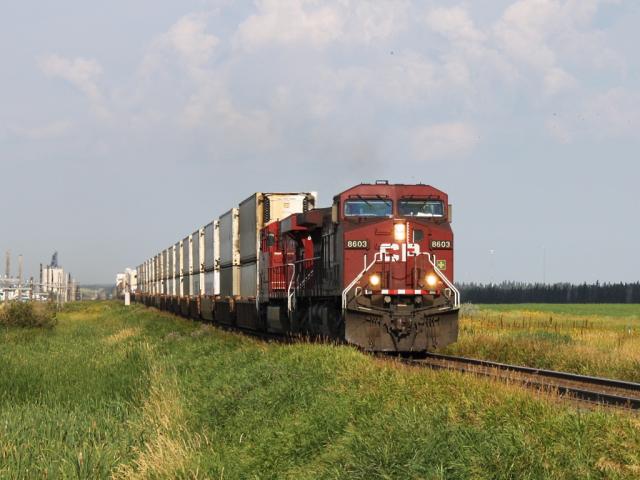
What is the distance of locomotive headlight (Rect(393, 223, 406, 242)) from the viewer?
1942 cm

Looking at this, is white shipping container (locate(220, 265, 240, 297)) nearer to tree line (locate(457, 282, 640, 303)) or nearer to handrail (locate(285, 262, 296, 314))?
handrail (locate(285, 262, 296, 314))

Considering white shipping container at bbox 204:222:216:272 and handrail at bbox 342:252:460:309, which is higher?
white shipping container at bbox 204:222:216:272

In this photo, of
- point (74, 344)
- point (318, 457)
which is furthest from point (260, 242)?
point (318, 457)

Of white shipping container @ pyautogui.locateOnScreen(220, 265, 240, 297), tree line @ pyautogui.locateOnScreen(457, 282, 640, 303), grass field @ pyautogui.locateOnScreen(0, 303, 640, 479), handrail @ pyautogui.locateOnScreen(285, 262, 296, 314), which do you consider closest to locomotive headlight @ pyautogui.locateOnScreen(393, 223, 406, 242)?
grass field @ pyautogui.locateOnScreen(0, 303, 640, 479)

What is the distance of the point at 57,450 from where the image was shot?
37.6 ft

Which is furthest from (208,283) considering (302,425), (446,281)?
(302,425)

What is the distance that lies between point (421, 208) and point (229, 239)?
16.0m

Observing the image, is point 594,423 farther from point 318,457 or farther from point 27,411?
point 27,411

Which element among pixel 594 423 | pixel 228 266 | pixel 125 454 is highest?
pixel 228 266

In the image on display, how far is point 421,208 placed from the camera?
792 inches

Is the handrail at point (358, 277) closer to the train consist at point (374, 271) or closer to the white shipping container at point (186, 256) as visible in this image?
the train consist at point (374, 271)

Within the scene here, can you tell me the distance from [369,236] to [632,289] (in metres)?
129

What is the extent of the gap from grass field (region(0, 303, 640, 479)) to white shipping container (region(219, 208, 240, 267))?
14.0m

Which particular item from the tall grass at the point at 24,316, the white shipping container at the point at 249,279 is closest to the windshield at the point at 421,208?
the white shipping container at the point at 249,279
